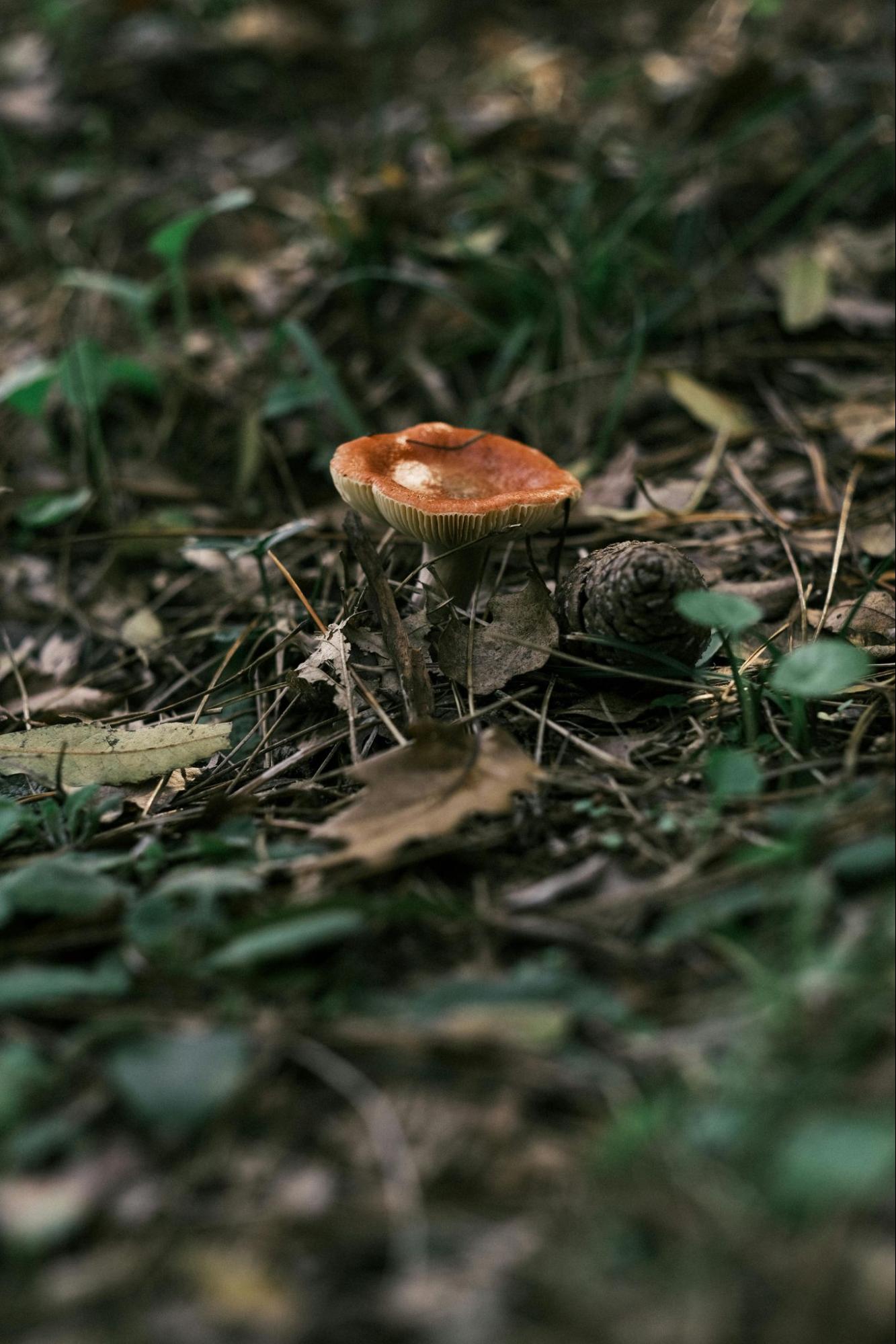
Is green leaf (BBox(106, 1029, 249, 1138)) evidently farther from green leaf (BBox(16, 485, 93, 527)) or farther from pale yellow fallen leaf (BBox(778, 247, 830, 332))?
pale yellow fallen leaf (BBox(778, 247, 830, 332))

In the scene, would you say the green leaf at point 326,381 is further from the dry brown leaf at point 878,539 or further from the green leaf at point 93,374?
the dry brown leaf at point 878,539

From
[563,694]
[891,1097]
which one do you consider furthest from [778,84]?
[891,1097]

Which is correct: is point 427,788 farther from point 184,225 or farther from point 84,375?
point 184,225

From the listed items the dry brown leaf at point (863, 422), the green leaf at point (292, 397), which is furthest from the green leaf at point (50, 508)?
the dry brown leaf at point (863, 422)

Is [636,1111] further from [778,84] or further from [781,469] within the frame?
[778,84]

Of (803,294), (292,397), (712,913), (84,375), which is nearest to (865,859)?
(712,913)

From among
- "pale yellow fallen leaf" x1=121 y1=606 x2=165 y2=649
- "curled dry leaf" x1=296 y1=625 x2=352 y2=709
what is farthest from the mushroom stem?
"pale yellow fallen leaf" x1=121 y1=606 x2=165 y2=649

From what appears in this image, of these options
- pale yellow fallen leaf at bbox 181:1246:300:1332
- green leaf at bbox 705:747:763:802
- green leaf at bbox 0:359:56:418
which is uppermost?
green leaf at bbox 0:359:56:418
